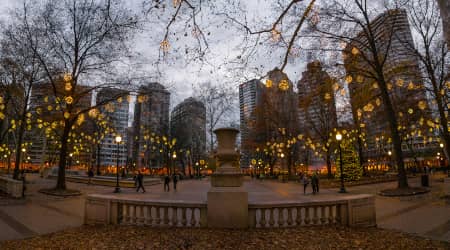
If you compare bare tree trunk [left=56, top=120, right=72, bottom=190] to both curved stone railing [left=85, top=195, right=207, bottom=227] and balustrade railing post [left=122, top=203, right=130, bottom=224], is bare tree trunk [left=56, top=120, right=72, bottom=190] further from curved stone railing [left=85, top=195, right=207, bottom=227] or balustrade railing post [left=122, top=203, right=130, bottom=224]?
balustrade railing post [left=122, top=203, right=130, bottom=224]

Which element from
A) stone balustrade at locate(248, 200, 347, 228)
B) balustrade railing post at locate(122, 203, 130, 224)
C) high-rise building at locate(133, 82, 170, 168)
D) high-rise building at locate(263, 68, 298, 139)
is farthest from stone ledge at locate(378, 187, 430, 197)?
high-rise building at locate(263, 68, 298, 139)

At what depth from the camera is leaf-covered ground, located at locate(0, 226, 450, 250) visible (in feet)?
18.3

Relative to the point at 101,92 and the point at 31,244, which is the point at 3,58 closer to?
the point at 101,92

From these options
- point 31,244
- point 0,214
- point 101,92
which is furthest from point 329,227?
point 101,92

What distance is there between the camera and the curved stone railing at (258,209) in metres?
6.96

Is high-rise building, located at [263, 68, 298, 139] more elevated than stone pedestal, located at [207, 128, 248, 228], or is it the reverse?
high-rise building, located at [263, 68, 298, 139]

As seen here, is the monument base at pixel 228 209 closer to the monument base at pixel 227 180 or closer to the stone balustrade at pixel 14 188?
the monument base at pixel 227 180

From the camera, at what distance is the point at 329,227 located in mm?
6957

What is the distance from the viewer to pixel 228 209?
22.4 ft

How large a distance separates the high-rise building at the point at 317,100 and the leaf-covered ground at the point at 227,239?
29.8 feet

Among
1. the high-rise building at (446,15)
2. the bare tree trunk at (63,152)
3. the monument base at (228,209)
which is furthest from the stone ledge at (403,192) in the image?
the bare tree trunk at (63,152)

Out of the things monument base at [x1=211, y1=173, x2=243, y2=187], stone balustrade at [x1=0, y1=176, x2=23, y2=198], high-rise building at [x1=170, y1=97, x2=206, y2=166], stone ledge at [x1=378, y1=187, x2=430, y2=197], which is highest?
high-rise building at [x1=170, y1=97, x2=206, y2=166]

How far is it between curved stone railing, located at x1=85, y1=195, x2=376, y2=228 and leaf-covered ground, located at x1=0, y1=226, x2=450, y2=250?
28 cm

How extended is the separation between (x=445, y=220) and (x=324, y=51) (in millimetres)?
10466
